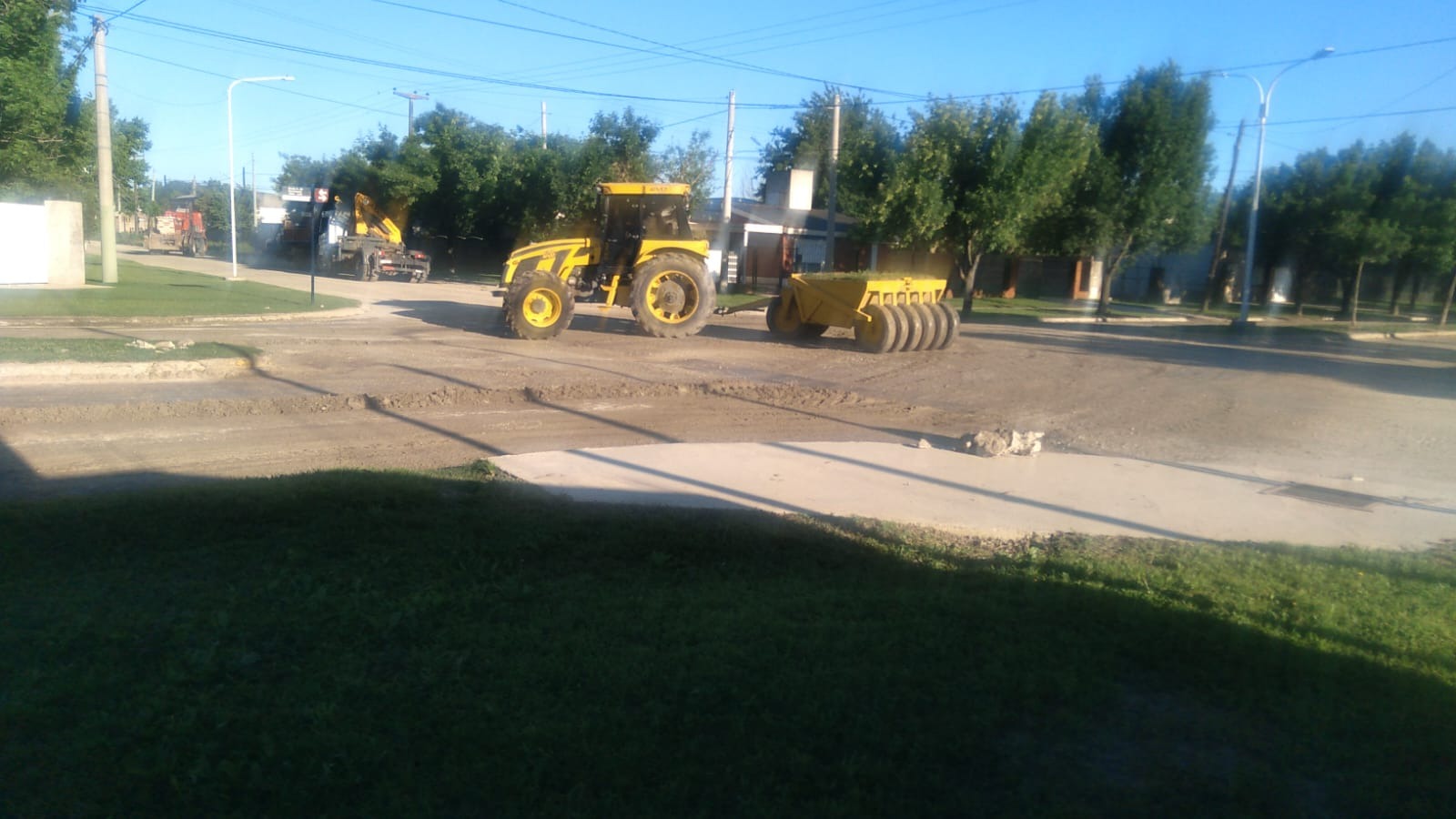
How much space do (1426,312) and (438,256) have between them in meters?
49.7

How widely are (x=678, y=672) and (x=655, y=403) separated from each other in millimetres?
9605

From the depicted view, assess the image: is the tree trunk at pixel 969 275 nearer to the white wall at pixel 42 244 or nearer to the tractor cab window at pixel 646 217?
the tractor cab window at pixel 646 217

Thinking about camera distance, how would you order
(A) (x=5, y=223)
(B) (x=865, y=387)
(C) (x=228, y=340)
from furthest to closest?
(A) (x=5, y=223)
(C) (x=228, y=340)
(B) (x=865, y=387)

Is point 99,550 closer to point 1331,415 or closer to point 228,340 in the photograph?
point 228,340

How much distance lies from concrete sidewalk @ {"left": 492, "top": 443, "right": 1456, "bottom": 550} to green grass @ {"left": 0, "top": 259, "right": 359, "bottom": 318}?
15.8 metres

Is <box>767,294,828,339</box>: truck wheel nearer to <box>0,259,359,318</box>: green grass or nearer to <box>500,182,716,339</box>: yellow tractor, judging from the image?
<box>500,182,716,339</box>: yellow tractor

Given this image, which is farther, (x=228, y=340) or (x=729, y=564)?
(x=228, y=340)

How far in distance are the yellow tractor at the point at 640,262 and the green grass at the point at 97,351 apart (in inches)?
246

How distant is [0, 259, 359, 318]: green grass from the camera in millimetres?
22203

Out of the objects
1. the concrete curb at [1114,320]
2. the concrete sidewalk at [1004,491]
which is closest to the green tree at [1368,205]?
the concrete curb at [1114,320]

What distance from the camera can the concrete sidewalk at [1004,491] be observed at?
29.0ft

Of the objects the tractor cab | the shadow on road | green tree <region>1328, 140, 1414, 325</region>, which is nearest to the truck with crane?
the tractor cab

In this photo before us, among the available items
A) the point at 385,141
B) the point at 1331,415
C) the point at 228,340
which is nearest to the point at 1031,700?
the point at 1331,415

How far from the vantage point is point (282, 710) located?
4.46 m
